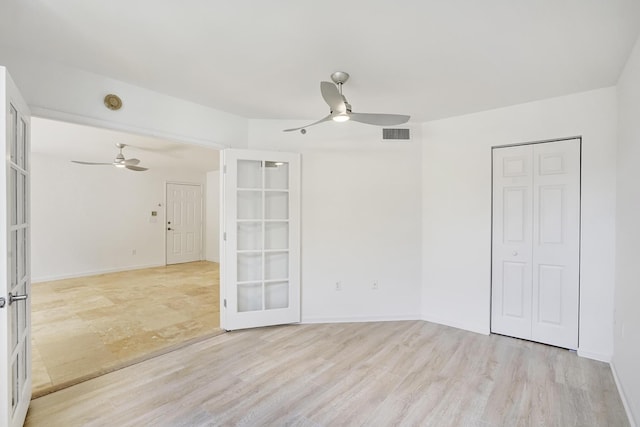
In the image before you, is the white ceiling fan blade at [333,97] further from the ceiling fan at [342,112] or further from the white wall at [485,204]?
the white wall at [485,204]

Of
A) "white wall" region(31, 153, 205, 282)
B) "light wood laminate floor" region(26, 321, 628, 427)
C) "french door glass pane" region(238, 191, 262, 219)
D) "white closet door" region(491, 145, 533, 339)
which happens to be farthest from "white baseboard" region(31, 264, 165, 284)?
"white closet door" region(491, 145, 533, 339)

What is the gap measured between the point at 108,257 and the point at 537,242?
25.1 ft

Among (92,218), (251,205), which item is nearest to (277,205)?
(251,205)

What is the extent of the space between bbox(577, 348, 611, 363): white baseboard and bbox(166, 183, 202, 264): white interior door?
7.79 meters

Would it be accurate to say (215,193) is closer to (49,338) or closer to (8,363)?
(49,338)

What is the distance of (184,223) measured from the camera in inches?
308

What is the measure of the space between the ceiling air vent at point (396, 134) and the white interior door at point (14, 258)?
3272 mm

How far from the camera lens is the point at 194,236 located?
26.4ft

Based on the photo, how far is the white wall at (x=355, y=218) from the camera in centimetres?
370

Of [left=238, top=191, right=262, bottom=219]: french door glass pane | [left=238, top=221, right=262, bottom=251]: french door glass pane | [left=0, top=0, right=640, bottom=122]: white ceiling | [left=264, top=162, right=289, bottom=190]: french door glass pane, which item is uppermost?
[left=0, top=0, right=640, bottom=122]: white ceiling

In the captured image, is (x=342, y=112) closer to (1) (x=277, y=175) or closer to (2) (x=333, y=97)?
(2) (x=333, y=97)

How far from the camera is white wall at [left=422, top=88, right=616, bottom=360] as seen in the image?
273 centimetres

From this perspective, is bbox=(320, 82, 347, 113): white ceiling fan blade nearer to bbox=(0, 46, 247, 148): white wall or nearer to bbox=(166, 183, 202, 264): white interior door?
bbox=(0, 46, 247, 148): white wall

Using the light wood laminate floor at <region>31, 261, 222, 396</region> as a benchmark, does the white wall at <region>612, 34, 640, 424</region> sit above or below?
above
